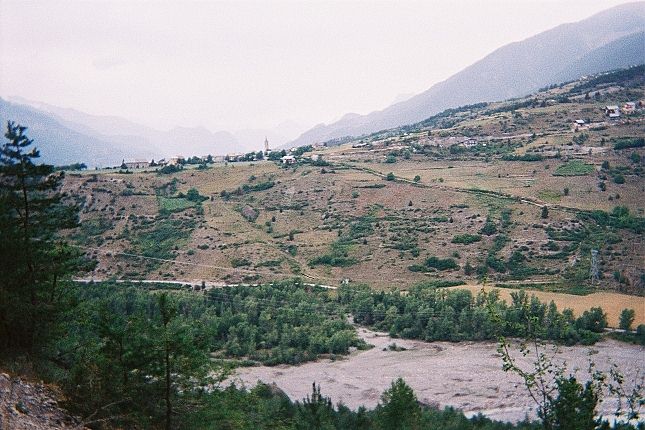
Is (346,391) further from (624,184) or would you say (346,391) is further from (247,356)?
(624,184)

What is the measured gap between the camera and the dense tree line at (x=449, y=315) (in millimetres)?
38188

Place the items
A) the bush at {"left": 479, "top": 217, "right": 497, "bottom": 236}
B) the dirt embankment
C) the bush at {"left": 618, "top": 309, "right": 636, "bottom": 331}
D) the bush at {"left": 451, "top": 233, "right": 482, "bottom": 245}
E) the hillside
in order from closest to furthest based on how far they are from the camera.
→ the dirt embankment < the bush at {"left": 618, "top": 309, "right": 636, "bottom": 331} < the hillside < the bush at {"left": 451, "top": 233, "right": 482, "bottom": 245} < the bush at {"left": 479, "top": 217, "right": 497, "bottom": 236}

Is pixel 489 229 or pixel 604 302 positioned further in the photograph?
pixel 489 229

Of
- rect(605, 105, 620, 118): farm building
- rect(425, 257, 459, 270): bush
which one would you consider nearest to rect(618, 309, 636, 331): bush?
rect(425, 257, 459, 270): bush

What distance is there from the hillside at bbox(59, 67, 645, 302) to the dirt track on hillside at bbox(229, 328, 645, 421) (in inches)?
404

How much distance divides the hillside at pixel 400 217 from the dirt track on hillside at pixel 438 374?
10262 millimetres

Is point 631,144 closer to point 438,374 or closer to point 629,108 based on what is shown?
point 629,108

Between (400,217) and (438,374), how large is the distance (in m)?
29.6

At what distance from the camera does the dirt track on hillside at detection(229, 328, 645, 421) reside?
30.4 metres

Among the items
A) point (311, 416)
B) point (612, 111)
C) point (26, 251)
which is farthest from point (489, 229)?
point (612, 111)

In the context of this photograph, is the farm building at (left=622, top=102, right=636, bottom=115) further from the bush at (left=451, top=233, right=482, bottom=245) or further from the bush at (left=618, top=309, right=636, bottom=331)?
the bush at (left=618, top=309, right=636, bottom=331)

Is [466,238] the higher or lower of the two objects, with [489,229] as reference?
lower

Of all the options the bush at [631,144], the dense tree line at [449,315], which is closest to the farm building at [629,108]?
the bush at [631,144]

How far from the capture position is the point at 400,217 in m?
62.5
